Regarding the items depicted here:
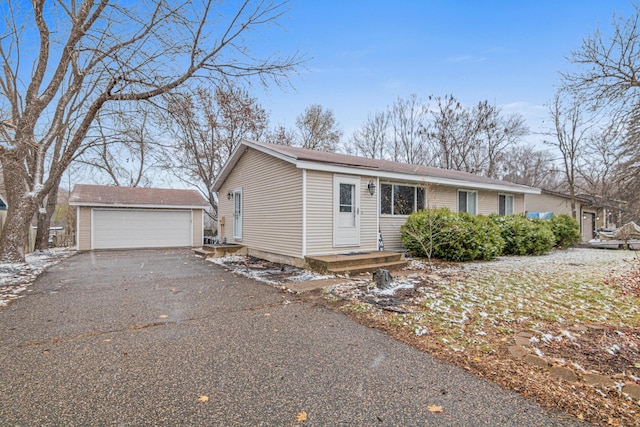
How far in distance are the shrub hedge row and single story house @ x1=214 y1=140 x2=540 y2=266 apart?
0.74 m

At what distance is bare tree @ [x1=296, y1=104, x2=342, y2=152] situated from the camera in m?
22.8

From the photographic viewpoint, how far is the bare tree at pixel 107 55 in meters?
7.05

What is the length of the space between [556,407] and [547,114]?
23.2 m

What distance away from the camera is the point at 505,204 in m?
14.5

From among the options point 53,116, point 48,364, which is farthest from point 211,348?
point 53,116

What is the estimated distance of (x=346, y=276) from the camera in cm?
720

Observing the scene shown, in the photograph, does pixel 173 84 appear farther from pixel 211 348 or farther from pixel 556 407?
pixel 556 407

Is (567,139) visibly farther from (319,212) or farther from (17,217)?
(17,217)

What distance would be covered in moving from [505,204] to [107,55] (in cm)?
1512

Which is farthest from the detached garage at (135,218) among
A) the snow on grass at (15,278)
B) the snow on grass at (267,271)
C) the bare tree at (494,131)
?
the bare tree at (494,131)

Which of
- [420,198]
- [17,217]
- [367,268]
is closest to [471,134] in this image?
[420,198]

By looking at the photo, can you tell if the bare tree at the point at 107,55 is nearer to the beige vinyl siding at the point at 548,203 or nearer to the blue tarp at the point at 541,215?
the blue tarp at the point at 541,215

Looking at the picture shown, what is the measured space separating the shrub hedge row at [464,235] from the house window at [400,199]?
0.61m

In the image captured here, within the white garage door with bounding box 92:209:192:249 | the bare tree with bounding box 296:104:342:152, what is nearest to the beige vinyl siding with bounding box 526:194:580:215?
the bare tree with bounding box 296:104:342:152
